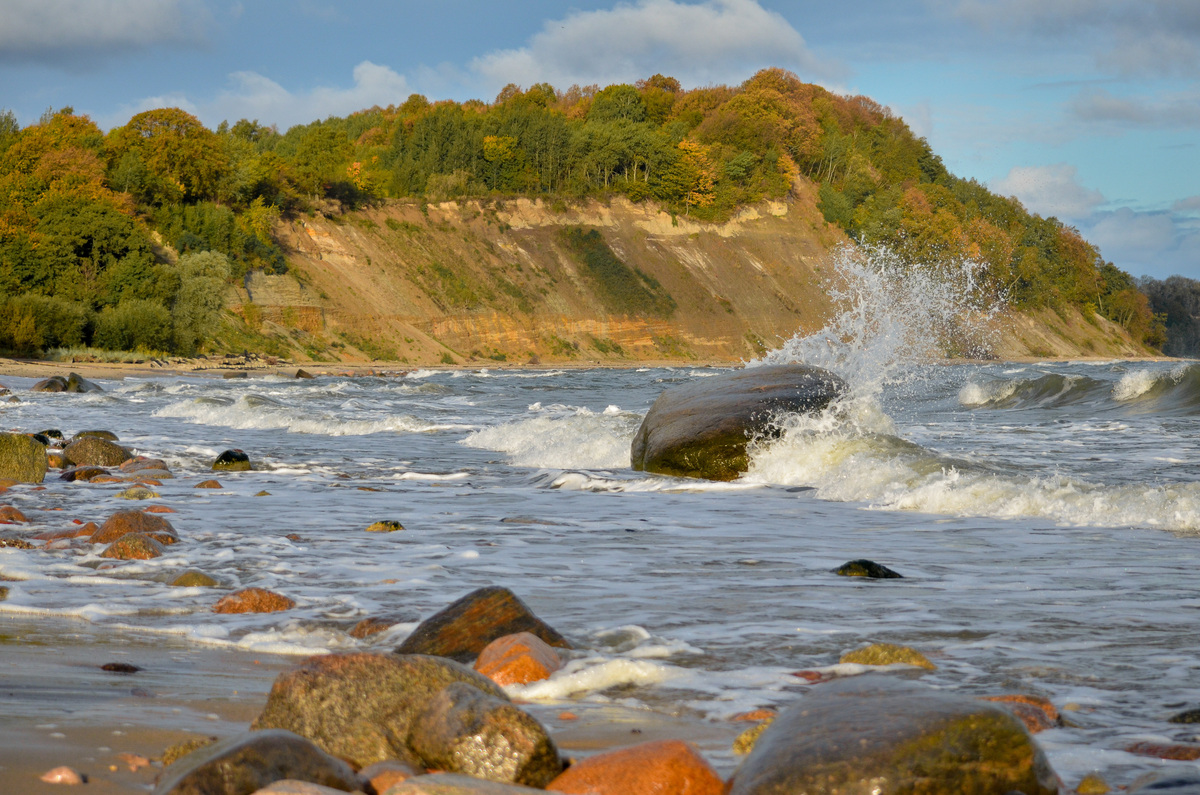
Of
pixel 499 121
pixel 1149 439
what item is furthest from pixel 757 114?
pixel 1149 439

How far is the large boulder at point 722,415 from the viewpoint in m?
11.8

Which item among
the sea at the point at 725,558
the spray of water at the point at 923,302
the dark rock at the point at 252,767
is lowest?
the sea at the point at 725,558

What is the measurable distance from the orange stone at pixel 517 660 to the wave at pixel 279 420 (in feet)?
47.5

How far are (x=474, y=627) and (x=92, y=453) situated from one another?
9.25 meters

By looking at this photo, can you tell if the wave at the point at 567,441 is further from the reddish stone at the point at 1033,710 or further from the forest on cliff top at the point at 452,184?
the forest on cliff top at the point at 452,184

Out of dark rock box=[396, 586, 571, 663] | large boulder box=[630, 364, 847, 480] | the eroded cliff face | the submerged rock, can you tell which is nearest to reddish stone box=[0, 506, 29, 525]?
dark rock box=[396, 586, 571, 663]

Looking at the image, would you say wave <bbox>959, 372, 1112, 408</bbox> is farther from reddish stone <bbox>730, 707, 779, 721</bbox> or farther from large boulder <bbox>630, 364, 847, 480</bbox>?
reddish stone <bbox>730, 707, 779, 721</bbox>

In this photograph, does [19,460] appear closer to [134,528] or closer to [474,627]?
[134,528]

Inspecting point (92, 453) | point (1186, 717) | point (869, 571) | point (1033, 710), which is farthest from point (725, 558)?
point (92, 453)

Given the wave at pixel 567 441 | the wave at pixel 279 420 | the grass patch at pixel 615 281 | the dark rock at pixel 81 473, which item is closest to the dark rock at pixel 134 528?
the dark rock at pixel 81 473

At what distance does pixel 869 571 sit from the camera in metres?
6.14

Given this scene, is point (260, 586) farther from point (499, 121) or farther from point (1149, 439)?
point (499, 121)

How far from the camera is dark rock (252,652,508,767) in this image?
2.88 meters

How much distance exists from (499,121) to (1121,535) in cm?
8389
